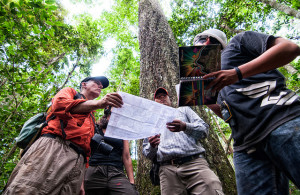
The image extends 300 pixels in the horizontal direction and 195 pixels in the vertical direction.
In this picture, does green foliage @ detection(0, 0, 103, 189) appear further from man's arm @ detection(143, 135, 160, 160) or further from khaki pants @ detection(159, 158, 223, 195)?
khaki pants @ detection(159, 158, 223, 195)

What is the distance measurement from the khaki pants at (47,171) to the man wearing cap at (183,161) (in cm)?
97

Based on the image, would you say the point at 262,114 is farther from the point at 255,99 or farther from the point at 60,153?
the point at 60,153

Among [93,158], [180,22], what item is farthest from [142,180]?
[180,22]

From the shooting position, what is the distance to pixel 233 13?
5852 mm

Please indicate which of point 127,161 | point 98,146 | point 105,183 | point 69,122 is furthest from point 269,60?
point 127,161

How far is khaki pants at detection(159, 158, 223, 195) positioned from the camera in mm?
1860

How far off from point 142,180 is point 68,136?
63.5 inches

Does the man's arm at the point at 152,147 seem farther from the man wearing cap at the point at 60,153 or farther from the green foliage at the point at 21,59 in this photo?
the green foliage at the point at 21,59

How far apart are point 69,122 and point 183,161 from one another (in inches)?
57.0

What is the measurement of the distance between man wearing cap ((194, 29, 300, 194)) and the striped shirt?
72 cm

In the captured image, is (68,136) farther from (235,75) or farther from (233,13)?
(233,13)

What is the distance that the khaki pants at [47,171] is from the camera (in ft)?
4.79

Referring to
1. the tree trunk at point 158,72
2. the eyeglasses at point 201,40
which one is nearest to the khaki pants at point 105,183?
the tree trunk at point 158,72

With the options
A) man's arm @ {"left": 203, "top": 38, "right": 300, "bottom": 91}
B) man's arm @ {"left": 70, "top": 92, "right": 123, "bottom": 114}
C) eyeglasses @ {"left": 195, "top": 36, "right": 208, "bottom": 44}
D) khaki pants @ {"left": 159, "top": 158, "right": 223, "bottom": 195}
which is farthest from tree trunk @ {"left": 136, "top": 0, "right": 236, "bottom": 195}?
man's arm @ {"left": 203, "top": 38, "right": 300, "bottom": 91}
